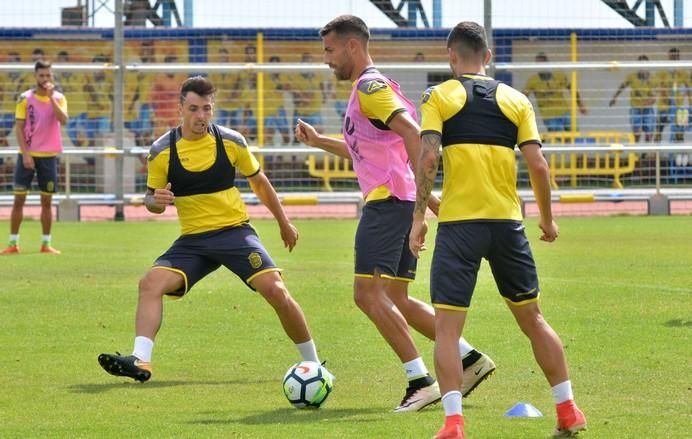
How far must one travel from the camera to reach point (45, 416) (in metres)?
7.44

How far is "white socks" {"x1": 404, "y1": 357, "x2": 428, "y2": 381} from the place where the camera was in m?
7.84

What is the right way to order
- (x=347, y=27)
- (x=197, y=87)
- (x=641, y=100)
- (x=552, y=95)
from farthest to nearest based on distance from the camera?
(x=552, y=95) → (x=641, y=100) → (x=197, y=87) → (x=347, y=27)

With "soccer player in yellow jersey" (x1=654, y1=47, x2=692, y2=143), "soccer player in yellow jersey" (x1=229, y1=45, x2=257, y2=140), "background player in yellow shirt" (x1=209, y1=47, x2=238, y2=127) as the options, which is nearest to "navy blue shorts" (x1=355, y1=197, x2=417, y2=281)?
"soccer player in yellow jersey" (x1=654, y1=47, x2=692, y2=143)

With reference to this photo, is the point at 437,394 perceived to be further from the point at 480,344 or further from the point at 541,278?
the point at 541,278

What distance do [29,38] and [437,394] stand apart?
23288 mm

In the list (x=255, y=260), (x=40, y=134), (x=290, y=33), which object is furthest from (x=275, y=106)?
(x=255, y=260)

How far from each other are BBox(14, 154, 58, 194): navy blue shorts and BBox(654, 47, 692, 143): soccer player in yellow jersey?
42.7ft

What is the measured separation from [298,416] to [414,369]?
2.39ft

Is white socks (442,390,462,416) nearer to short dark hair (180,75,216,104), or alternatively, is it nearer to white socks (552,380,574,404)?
white socks (552,380,574,404)

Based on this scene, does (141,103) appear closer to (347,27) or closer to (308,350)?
(308,350)

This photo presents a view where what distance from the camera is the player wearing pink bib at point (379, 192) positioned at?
26.0ft

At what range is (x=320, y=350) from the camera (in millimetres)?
9828

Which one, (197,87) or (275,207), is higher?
(197,87)

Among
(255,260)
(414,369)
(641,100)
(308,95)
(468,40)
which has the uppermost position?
(308,95)
